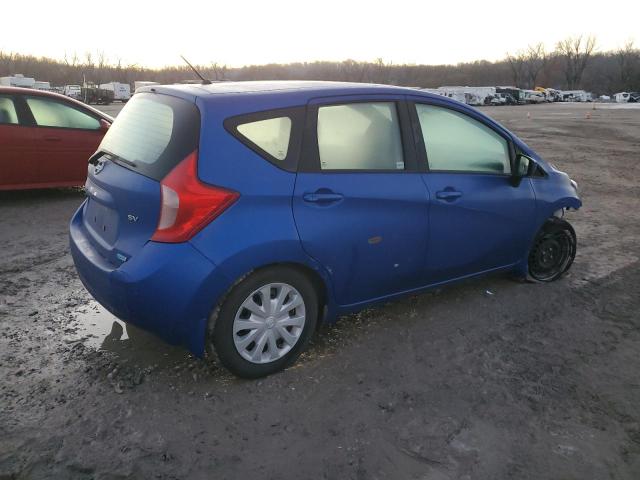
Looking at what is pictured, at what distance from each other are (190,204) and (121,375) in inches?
45.3

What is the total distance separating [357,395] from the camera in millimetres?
3037

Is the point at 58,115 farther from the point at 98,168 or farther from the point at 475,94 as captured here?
the point at 475,94

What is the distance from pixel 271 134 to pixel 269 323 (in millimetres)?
1056

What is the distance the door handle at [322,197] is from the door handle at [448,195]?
83cm

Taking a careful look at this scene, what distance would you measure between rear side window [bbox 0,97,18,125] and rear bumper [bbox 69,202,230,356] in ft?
17.2

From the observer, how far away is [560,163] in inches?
508

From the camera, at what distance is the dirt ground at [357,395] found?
8.25 feet

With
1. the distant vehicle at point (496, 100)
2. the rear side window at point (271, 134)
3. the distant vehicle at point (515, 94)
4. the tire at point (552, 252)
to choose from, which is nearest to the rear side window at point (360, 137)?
the rear side window at point (271, 134)

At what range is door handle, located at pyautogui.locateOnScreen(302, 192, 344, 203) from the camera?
3.09 m

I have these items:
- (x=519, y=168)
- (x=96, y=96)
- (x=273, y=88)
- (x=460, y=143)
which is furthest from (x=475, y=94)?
(x=273, y=88)

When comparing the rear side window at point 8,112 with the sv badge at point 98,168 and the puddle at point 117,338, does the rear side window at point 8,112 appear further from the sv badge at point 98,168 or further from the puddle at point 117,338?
the sv badge at point 98,168

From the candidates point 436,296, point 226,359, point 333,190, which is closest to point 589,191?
point 436,296

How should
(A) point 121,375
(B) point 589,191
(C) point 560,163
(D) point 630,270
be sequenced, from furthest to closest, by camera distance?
(C) point 560,163, (B) point 589,191, (D) point 630,270, (A) point 121,375

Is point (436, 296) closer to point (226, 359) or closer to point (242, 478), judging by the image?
point (226, 359)
